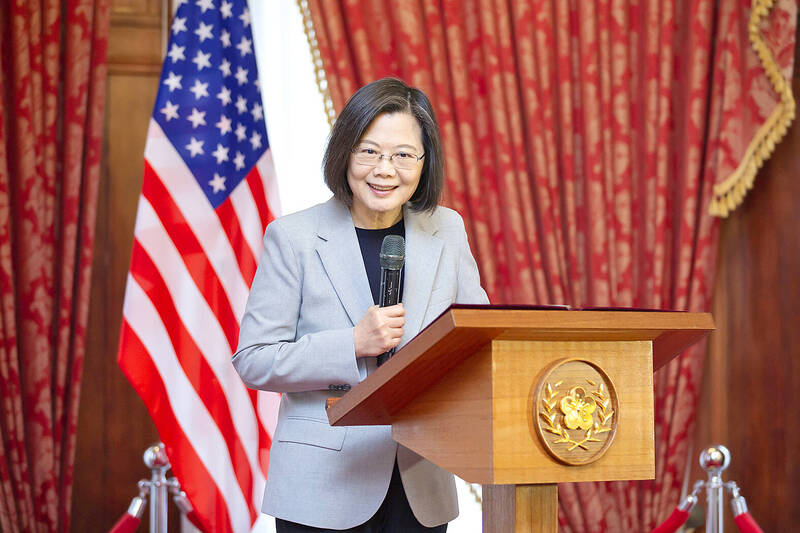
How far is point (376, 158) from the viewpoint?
1.98m

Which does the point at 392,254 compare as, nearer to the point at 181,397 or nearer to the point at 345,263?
the point at 345,263

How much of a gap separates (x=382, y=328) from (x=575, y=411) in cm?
42

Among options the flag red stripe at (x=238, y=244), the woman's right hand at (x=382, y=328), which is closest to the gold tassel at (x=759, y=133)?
the flag red stripe at (x=238, y=244)

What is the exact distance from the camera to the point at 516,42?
4.05m

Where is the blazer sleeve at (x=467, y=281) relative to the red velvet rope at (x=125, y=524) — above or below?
above

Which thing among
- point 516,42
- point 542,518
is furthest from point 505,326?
point 516,42

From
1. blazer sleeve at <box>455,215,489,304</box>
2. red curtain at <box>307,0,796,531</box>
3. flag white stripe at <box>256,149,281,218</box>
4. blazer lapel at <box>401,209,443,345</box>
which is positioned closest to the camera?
blazer lapel at <box>401,209,443,345</box>

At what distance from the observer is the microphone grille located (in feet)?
5.76

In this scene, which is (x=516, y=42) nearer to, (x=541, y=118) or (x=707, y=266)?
(x=541, y=118)

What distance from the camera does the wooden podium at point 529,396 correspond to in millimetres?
1385

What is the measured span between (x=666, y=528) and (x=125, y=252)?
8.48ft

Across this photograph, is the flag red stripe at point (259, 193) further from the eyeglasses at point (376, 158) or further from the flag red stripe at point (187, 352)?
the eyeglasses at point (376, 158)

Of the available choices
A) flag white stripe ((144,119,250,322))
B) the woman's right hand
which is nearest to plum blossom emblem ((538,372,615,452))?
the woman's right hand

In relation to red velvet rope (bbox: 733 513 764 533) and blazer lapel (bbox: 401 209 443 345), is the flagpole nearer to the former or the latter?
blazer lapel (bbox: 401 209 443 345)
